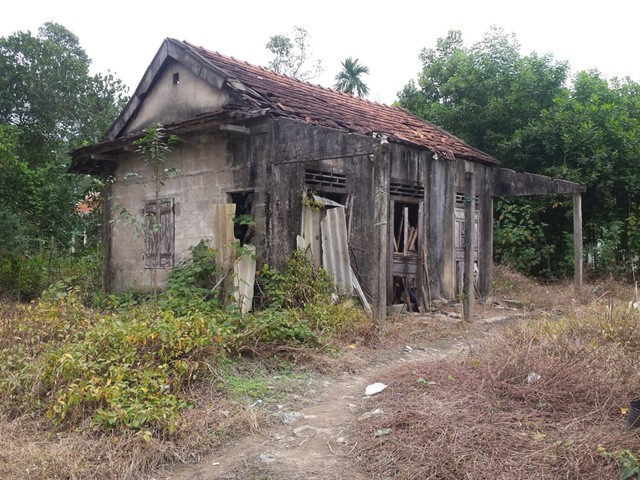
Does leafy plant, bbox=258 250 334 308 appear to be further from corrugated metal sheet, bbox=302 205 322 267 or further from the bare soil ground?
the bare soil ground

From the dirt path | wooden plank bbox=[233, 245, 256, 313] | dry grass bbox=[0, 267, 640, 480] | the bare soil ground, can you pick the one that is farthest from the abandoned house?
dry grass bbox=[0, 267, 640, 480]

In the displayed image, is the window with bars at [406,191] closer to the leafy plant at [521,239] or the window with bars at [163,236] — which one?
the window with bars at [163,236]

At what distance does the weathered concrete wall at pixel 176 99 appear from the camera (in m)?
9.38

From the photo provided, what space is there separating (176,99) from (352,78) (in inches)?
887

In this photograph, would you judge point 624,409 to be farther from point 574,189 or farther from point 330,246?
point 574,189

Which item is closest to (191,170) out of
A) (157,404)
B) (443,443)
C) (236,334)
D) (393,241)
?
(393,241)

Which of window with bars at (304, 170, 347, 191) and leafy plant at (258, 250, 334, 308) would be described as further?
window with bars at (304, 170, 347, 191)

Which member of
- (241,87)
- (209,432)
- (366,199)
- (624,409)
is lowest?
(209,432)

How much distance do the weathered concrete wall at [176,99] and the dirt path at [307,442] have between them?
5.60 meters

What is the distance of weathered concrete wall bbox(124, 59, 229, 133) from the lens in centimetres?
938

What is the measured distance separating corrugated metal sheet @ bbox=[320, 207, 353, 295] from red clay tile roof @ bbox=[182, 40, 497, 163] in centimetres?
147

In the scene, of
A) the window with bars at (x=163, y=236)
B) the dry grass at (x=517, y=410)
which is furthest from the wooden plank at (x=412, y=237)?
the dry grass at (x=517, y=410)

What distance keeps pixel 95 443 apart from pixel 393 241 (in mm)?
6531

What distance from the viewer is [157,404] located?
173 inches
